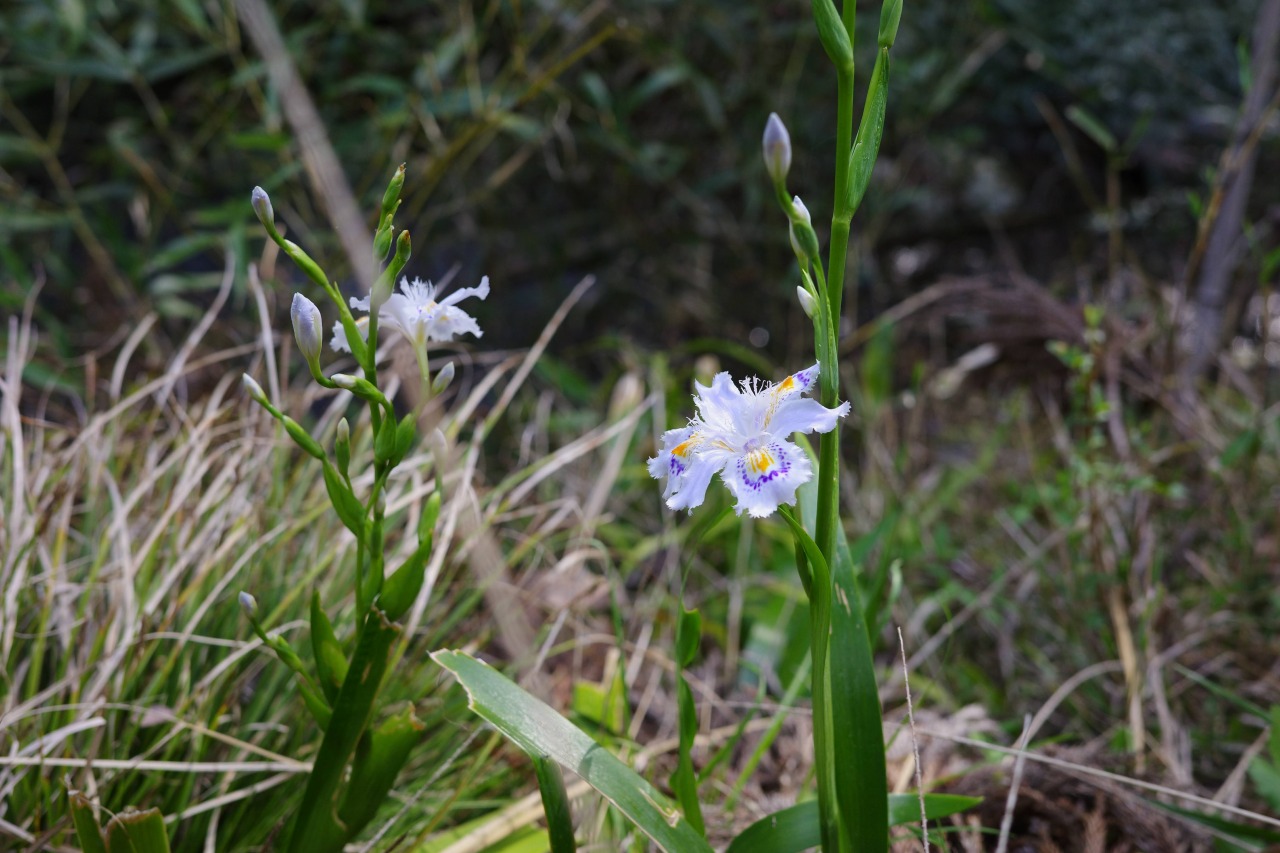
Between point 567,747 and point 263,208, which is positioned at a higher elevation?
point 263,208

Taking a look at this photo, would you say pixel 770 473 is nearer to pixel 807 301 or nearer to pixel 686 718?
pixel 807 301

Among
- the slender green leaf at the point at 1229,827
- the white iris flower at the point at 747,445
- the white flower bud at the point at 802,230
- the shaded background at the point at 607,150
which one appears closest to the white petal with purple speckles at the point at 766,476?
the white iris flower at the point at 747,445

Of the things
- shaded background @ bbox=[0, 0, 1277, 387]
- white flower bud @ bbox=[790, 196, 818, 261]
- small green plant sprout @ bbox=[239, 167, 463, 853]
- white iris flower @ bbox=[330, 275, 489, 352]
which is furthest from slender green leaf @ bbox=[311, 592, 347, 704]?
shaded background @ bbox=[0, 0, 1277, 387]

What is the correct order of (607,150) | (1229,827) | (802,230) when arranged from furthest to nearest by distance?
1. (607,150)
2. (1229,827)
3. (802,230)

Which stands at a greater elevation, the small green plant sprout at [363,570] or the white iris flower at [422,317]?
the white iris flower at [422,317]

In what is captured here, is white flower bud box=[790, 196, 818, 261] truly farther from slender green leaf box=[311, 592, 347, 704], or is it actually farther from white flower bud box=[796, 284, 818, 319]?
slender green leaf box=[311, 592, 347, 704]

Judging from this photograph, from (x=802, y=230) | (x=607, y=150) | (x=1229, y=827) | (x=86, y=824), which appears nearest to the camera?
(x=802, y=230)

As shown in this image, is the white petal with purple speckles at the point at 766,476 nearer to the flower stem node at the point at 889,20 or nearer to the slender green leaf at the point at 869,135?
the slender green leaf at the point at 869,135

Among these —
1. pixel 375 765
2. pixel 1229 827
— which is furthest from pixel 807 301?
pixel 1229 827
